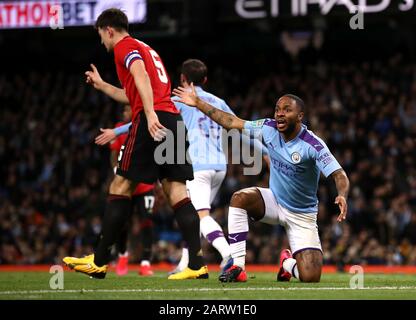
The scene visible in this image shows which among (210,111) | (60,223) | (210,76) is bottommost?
(60,223)

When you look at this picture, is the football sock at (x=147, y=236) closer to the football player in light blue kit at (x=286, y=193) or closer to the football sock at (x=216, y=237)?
the football sock at (x=216, y=237)

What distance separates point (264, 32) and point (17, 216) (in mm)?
9693

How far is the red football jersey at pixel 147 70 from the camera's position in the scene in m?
8.05

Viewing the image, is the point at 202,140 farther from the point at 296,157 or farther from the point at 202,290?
the point at 202,290

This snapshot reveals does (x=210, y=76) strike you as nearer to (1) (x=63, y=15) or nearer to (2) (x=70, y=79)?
(2) (x=70, y=79)

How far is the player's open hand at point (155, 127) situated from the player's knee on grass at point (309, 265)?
1.84 m

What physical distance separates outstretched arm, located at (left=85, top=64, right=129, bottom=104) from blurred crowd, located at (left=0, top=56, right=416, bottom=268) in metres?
7.00

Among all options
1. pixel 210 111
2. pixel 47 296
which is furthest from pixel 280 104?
pixel 47 296

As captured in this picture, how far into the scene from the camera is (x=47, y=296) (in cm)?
668

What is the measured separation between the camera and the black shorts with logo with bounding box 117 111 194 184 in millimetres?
7926

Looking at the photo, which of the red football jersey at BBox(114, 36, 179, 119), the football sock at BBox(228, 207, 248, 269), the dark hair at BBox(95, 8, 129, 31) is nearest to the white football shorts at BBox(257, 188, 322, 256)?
the football sock at BBox(228, 207, 248, 269)

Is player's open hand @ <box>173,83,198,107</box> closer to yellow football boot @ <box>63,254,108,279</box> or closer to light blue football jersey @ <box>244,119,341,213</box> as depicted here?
light blue football jersey @ <box>244,119,341,213</box>

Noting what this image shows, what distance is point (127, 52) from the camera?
26.2 feet

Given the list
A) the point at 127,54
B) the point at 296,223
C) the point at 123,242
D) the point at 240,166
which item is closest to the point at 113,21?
the point at 127,54
